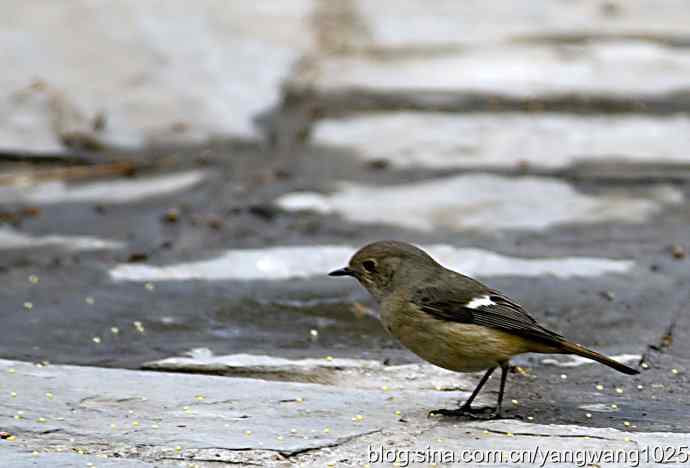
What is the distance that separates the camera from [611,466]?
3.09 metres

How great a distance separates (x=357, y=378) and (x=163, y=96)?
9.75ft

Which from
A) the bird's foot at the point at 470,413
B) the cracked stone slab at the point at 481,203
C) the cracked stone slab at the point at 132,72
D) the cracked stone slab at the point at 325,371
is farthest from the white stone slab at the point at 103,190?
the bird's foot at the point at 470,413

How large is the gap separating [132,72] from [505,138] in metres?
2.10

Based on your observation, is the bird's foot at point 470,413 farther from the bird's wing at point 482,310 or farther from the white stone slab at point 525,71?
the white stone slab at point 525,71

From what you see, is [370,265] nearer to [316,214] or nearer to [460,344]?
[460,344]

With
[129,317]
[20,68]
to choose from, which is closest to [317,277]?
[129,317]

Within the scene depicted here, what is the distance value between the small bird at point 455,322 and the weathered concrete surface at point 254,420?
146mm

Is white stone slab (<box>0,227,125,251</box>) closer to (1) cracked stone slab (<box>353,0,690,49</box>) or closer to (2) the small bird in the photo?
(2) the small bird

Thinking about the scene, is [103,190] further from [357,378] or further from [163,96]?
[357,378]

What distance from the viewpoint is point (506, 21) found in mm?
7527

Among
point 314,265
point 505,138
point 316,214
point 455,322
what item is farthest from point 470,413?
point 505,138

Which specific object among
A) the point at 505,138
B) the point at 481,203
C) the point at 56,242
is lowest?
the point at 56,242

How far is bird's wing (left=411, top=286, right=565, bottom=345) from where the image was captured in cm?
379

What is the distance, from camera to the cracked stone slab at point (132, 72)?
20.7 feet
